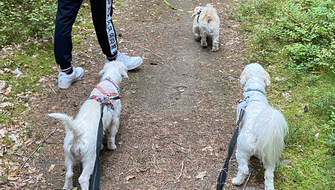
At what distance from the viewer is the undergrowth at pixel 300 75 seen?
11.4ft

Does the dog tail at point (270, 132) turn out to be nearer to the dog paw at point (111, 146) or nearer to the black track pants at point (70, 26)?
the dog paw at point (111, 146)

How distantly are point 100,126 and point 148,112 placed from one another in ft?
5.19

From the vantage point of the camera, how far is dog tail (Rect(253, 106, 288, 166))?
2771 mm

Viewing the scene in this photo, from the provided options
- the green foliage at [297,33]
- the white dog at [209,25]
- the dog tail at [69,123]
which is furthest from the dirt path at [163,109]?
the dog tail at [69,123]

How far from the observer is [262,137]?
2.85 meters

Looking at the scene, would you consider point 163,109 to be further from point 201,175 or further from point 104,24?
point 104,24

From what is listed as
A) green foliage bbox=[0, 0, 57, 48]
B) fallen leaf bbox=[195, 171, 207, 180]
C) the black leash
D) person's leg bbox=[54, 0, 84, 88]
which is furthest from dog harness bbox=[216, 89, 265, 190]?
green foliage bbox=[0, 0, 57, 48]

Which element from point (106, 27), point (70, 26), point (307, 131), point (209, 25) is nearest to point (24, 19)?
point (70, 26)

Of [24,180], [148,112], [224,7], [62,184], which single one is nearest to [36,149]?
[24,180]

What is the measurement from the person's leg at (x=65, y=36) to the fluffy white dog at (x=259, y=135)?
3.25 meters

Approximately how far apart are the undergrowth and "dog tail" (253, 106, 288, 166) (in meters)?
0.70

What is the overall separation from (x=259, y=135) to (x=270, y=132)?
148mm

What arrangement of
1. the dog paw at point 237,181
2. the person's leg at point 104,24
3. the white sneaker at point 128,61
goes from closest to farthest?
the dog paw at point 237,181 < the person's leg at point 104,24 < the white sneaker at point 128,61

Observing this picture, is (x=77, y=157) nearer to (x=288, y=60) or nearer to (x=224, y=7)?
(x=288, y=60)
